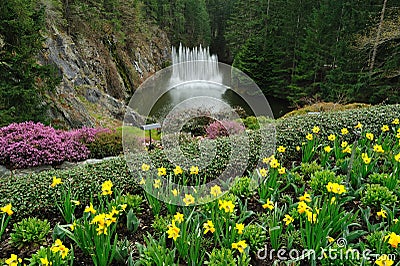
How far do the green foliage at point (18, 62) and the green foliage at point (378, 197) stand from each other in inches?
198

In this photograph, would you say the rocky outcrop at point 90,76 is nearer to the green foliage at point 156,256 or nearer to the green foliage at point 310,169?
the green foliage at point 310,169

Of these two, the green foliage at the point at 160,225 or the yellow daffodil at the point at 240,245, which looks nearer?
the yellow daffodil at the point at 240,245

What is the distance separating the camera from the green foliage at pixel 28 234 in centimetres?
204

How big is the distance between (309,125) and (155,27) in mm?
17663

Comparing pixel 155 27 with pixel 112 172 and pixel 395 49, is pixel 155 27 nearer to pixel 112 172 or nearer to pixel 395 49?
pixel 395 49

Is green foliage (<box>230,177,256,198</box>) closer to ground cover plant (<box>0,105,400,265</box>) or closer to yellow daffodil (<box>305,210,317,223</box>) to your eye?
ground cover plant (<box>0,105,400,265</box>)

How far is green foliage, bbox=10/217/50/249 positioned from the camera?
6.71ft

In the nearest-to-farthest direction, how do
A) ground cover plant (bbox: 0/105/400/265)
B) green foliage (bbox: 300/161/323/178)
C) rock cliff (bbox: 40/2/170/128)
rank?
ground cover plant (bbox: 0/105/400/265) → green foliage (bbox: 300/161/323/178) → rock cliff (bbox: 40/2/170/128)

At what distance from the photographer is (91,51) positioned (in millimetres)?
11156

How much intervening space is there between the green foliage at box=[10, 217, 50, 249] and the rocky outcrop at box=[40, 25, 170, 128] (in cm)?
489

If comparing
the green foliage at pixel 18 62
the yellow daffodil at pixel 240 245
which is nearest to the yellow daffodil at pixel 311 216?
the yellow daffodil at pixel 240 245

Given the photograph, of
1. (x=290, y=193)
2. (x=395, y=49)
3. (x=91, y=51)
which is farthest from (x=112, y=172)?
(x=395, y=49)

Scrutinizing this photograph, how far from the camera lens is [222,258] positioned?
5.71 feet

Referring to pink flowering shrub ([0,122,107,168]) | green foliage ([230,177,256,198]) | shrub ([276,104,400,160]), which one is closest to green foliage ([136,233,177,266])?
green foliage ([230,177,256,198])
